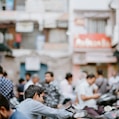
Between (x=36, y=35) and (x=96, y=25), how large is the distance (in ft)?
12.7

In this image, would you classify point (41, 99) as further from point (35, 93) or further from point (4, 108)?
point (4, 108)

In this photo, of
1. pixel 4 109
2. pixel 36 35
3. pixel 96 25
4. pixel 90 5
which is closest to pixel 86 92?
pixel 4 109

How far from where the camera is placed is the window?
3325 centimetres

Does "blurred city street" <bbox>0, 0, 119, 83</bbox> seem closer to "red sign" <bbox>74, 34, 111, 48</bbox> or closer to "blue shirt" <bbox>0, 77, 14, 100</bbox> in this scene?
"red sign" <bbox>74, 34, 111, 48</bbox>

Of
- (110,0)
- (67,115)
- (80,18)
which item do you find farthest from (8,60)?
(67,115)

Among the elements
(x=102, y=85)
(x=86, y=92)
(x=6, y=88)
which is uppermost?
(x=6, y=88)

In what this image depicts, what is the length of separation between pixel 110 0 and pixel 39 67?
19.9 ft

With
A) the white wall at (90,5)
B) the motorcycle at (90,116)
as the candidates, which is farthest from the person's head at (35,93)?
the white wall at (90,5)

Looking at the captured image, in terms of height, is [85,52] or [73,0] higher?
[73,0]

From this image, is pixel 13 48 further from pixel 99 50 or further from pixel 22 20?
pixel 99 50

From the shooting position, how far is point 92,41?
32.3m

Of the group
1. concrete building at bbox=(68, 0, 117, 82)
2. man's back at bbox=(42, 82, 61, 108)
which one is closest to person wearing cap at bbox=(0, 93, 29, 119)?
man's back at bbox=(42, 82, 61, 108)

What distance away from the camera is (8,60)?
33.2 m

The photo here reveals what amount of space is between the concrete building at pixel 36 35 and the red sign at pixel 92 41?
108 cm
